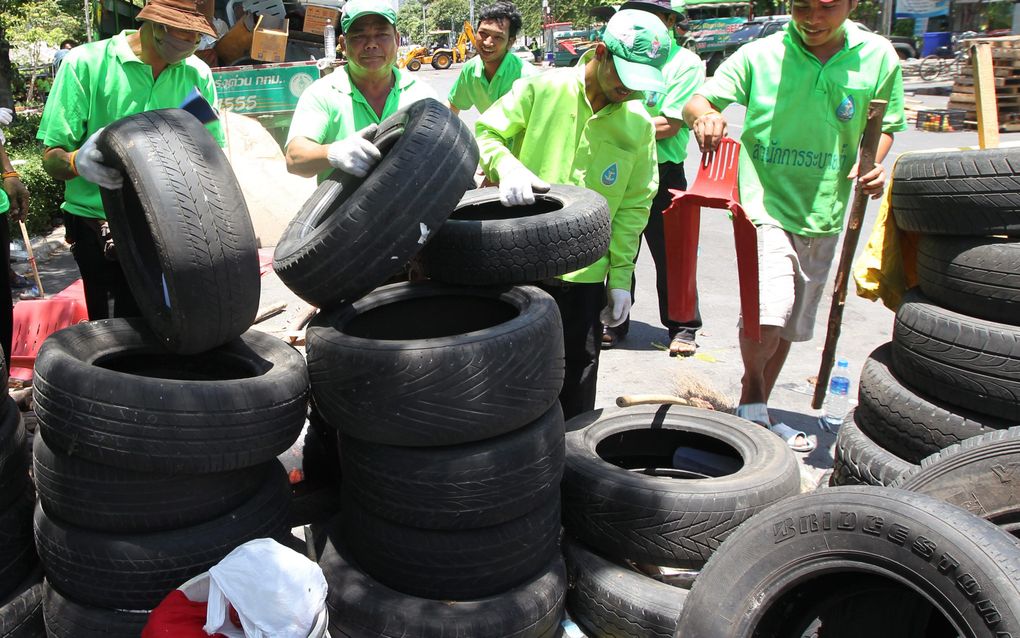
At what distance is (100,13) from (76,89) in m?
10.0

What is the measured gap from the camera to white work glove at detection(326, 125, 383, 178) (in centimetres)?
329

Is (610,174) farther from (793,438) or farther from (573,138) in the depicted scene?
(793,438)

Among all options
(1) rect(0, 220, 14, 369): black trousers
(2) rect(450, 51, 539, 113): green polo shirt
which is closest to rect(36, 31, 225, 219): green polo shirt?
(1) rect(0, 220, 14, 369): black trousers

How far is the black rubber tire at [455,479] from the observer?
112 inches

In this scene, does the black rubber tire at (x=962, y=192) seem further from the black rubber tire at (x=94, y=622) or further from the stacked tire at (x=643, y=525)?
the black rubber tire at (x=94, y=622)

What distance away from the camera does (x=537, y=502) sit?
9.90 feet

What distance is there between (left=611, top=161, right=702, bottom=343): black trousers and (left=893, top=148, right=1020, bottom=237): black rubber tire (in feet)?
8.28

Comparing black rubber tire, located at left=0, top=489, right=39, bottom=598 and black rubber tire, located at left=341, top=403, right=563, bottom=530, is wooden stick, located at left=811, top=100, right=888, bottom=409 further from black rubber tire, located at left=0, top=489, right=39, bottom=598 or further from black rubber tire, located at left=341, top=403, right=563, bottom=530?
black rubber tire, located at left=0, top=489, right=39, bottom=598

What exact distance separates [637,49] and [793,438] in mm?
2388

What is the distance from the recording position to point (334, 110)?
13.1 ft

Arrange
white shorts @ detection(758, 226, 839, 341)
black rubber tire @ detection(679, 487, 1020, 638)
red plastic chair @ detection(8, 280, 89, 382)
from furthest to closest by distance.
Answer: red plastic chair @ detection(8, 280, 89, 382) < white shorts @ detection(758, 226, 839, 341) < black rubber tire @ detection(679, 487, 1020, 638)

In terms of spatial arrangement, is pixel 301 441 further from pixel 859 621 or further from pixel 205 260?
pixel 859 621

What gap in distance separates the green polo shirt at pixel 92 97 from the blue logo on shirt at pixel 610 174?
182 centimetres

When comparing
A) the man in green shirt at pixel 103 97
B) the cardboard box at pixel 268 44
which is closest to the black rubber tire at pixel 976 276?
the man in green shirt at pixel 103 97
